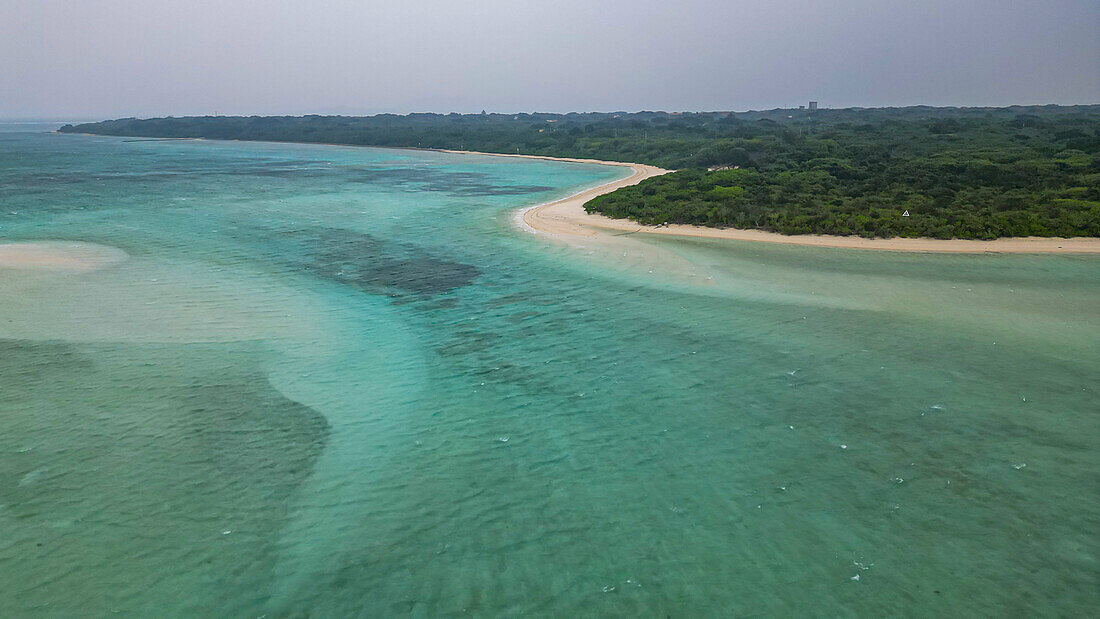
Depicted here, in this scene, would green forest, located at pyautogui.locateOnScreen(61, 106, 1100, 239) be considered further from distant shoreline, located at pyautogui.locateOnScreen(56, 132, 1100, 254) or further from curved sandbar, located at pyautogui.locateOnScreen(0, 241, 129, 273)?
curved sandbar, located at pyautogui.locateOnScreen(0, 241, 129, 273)

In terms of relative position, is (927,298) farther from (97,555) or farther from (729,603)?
(97,555)

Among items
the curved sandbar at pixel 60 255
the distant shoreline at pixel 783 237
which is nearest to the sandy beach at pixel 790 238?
the distant shoreline at pixel 783 237

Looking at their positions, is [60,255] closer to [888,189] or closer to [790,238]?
[790,238]

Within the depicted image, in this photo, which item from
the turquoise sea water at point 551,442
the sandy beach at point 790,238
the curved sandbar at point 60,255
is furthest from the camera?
the sandy beach at point 790,238

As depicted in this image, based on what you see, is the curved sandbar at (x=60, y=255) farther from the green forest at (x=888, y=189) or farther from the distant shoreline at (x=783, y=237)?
the green forest at (x=888, y=189)

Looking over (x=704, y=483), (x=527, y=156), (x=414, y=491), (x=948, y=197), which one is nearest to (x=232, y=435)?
(x=414, y=491)

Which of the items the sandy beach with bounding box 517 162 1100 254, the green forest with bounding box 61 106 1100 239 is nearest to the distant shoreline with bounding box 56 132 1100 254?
the sandy beach with bounding box 517 162 1100 254

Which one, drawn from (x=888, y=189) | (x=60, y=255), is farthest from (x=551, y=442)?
(x=888, y=189)
